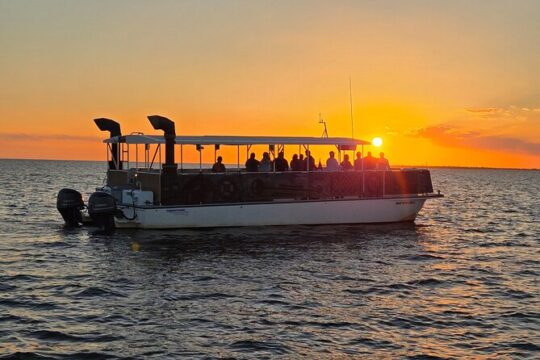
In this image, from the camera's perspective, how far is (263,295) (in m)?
13.8

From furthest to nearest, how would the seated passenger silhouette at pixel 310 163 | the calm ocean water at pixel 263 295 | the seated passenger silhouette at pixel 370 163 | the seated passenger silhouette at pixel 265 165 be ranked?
1. the seated passenger silhouette at pixel 370 163
2. the seated passenger silhouette at pixel 310 163
3. the seated passenger silhouette at pixel 265 165
4. the calm ocean water at pixel 263 295

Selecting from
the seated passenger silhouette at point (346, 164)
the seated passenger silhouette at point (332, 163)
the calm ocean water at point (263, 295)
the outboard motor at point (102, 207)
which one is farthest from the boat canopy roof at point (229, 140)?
the calm ocean water at point (263, 295)

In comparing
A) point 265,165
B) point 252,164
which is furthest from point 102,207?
point 265,165

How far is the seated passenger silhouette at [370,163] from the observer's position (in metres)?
28.1

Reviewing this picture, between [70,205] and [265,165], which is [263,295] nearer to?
[265,165]

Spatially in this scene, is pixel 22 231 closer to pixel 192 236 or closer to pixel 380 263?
pixel 192 236

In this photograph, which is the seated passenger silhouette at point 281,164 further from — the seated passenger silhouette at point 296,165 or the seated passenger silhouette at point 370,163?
the seated passenger silhouette at point 370,163

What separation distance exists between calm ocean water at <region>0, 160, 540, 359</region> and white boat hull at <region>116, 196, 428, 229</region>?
2.15 ft

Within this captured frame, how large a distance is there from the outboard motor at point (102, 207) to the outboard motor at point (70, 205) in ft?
6.32

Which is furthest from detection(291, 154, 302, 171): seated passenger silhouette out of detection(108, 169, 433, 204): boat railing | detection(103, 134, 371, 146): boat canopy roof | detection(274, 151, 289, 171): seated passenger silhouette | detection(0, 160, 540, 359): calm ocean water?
detection(0, 160, 540, 359): calm ocean water

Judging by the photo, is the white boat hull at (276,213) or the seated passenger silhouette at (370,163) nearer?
the white boat hull at (276,213)

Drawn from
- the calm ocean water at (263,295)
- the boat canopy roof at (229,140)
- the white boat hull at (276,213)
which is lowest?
the calm ocean water at (263,295)

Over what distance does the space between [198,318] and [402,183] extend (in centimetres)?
1885

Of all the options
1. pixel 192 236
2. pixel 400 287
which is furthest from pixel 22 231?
pixel 400 287
